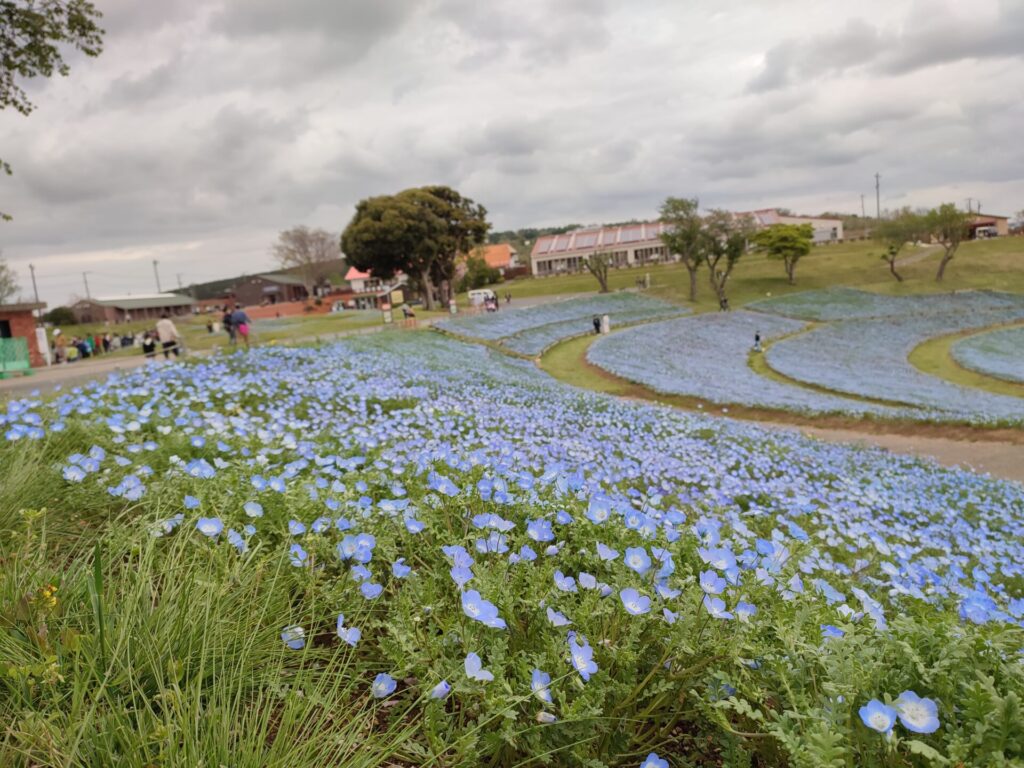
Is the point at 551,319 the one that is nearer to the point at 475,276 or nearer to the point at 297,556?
the point at 297,556

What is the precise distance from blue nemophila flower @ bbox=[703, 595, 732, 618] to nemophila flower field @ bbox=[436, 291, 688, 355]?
95.4 feet

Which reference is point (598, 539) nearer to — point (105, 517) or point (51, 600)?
point (51, 600)

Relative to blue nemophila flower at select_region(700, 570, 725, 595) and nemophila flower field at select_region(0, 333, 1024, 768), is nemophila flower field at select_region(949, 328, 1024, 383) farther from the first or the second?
blue nemophila flower at select_region(700, 570, 725, 595)

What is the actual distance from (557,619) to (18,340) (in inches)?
1379

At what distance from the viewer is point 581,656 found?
212 centimetres

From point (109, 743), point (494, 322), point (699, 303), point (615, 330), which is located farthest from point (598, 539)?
point (699, 303)

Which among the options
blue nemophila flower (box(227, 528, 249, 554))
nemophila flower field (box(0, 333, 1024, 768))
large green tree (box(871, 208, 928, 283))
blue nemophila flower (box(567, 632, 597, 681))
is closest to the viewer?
nemophila flower field (box(0, 333, 1024, 768))

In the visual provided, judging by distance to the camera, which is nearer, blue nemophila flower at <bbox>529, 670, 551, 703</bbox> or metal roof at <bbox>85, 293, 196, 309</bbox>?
blue nemophila flower at <bbox>529, 670, 551, 703</bbox>

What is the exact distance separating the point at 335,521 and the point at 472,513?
2.33 feet

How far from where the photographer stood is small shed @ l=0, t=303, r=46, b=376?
90.3 ft

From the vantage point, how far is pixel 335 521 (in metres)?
3.15

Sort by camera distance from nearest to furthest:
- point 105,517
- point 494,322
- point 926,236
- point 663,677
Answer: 1. point 663,677
2. point 105,517
3. point 494,322
4. point 926,236

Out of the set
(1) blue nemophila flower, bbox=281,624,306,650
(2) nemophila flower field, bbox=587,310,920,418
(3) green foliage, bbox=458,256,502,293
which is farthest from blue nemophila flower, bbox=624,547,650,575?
(3) green foliage, bbox=458,256,502,293

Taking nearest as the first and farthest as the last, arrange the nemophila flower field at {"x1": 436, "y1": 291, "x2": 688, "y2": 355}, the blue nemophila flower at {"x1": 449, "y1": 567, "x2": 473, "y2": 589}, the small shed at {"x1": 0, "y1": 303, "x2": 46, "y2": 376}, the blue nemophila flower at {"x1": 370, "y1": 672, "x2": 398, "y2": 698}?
the blue nemophila flower at {"x1": 370, "y1": 672, "x2": 398, "y2": 698}
the blue nemophila flower at {"x1": 449, "y1": 567, "x2": 473, "y2": 589}
the small shed at {"x1": 0, "y1": 303, "x2": 46, "y2": 376}
the nemophila flower field at {"x1": 436, "y1": 291, "x2": 688, "y2": 355}
